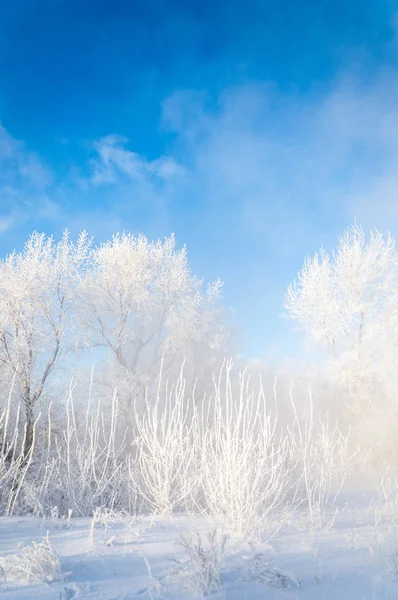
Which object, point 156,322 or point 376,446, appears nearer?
point 376,446

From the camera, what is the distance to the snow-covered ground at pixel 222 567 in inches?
119

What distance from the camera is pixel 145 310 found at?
75.0 ft

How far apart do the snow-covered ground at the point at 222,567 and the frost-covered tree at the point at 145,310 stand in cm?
1491

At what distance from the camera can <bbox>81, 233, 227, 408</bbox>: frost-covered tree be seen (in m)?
20.7

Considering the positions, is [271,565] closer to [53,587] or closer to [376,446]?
[53,587]

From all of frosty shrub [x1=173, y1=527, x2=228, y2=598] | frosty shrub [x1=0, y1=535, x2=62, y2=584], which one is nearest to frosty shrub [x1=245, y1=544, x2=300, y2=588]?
frosty shrub [x1=173, y1=527, x2=228, y2=598]

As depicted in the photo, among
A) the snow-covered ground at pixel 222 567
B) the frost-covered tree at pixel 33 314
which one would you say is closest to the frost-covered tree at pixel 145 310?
the frost-covered tree at pixel 33 314

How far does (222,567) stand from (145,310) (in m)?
19.7

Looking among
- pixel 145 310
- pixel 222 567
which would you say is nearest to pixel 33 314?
pixel 145 310

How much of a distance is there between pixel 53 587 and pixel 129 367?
1836cm

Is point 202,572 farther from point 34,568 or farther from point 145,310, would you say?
point 145,310

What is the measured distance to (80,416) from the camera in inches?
670

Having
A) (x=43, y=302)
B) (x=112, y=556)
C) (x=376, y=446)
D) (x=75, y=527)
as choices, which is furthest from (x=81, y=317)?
(x=112, y=556)

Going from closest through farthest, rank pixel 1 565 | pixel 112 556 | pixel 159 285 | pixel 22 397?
pixel 1 565
pixel 112 556
pixel 22 397
pixel 159 285
